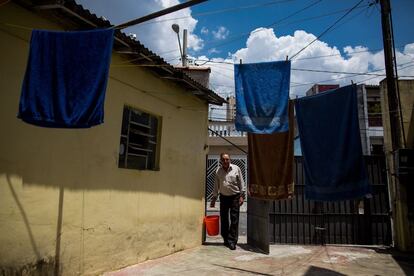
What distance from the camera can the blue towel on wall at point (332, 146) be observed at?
6.50m

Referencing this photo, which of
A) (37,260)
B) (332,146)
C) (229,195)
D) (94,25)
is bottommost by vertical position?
(37,260)

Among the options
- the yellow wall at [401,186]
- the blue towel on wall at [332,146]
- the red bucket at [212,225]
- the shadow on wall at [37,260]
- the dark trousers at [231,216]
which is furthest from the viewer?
the red bucket at [212,225]

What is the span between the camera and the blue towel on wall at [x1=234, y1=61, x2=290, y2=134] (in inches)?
267

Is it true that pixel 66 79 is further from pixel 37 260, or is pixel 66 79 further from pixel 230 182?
pixel 230 182

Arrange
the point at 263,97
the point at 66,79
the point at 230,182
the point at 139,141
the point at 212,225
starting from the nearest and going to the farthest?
the point at 66,79 → the point at 263,97 → the point at 139,141 → the point at 230,182 → the point at 212,225

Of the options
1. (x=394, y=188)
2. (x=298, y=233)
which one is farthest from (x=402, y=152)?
(x=298, y=233)

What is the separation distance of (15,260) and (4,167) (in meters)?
1.19

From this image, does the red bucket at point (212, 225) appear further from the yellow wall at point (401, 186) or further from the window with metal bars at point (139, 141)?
the yellow wall at point (401, 186)

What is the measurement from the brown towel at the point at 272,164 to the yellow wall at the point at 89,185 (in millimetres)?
1637

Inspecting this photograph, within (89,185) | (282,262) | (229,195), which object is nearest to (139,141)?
(89,185)

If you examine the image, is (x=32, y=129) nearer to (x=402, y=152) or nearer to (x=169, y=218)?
(x=169, y=218)

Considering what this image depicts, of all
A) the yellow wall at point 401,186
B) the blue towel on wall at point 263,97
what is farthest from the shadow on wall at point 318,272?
the yellow wall at point 401,186

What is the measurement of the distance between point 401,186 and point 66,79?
7.66 metres

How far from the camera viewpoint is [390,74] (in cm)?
832
